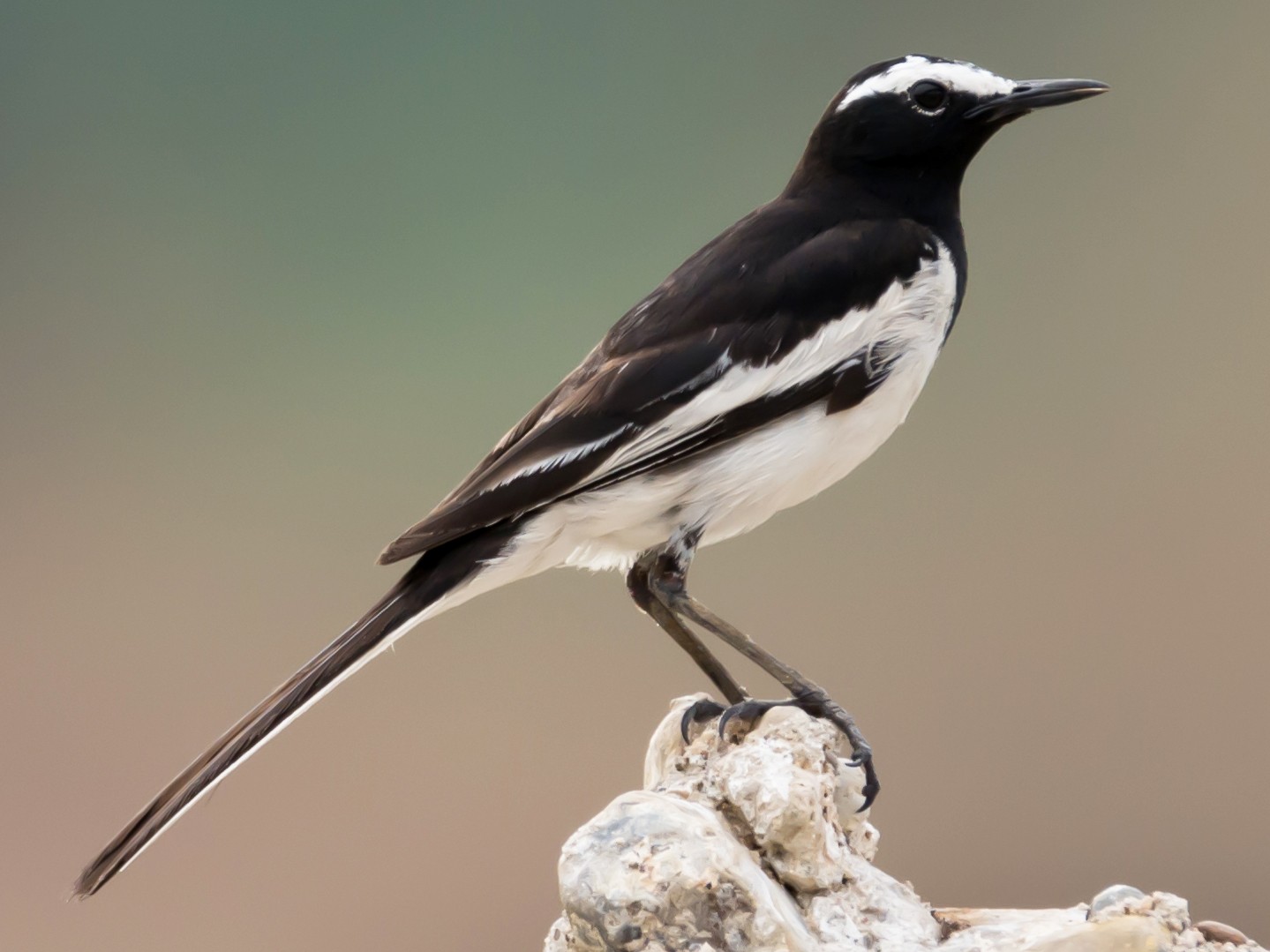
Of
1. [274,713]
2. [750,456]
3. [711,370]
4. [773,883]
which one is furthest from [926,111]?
[274,713]

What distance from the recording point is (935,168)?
134 inches

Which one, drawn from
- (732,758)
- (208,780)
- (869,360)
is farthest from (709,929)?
(869,360)

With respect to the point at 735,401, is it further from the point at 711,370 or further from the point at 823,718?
the point at 823,718

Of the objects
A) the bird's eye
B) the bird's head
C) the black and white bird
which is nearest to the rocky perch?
the black and white bird

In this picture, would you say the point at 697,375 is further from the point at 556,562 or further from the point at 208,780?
the point at 208,780

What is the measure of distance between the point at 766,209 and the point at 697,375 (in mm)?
608

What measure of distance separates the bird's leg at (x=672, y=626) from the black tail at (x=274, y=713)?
0.54 metres

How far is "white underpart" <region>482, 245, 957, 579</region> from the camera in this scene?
10.3 ft

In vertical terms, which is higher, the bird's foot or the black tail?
the black tail

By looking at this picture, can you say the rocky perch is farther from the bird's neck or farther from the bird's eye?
the bird's eye

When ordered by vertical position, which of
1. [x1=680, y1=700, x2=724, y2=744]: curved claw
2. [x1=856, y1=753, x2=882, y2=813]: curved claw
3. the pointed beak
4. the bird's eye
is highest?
the bird's eye

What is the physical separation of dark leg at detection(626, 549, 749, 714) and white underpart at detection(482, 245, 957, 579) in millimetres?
205

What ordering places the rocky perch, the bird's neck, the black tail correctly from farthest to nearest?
the bird's neck < the black tail < the rocky perch

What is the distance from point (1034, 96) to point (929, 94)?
0.25 m
